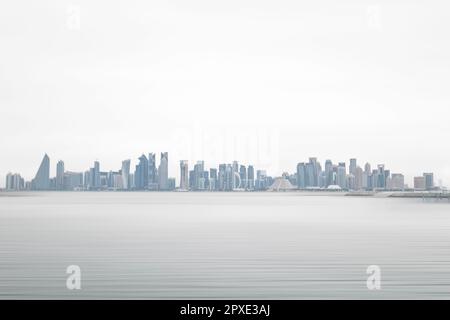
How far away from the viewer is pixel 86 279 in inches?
1121

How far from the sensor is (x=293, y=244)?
4794 cm

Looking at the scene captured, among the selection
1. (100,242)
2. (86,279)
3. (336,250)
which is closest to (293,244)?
(336,250)
